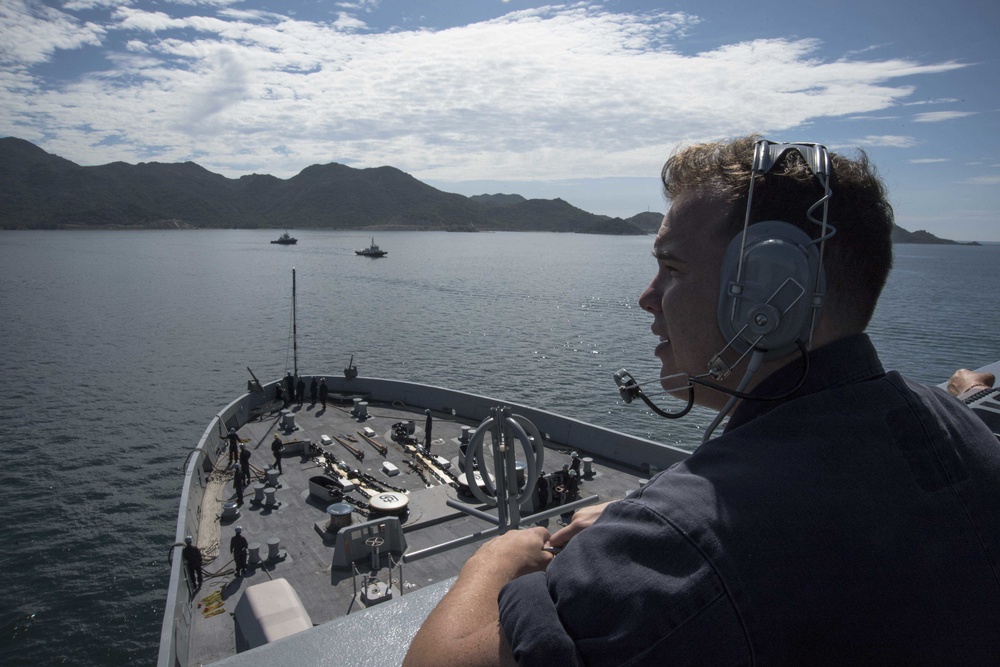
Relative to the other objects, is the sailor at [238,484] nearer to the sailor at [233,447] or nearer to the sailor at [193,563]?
the sailor at [233,447]

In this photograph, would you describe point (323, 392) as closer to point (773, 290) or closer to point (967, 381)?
point (967, 381)

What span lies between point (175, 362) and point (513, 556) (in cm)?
5002

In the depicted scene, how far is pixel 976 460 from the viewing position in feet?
4.09

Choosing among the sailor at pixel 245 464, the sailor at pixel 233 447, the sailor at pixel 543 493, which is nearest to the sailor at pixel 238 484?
the sailor at pixel 245 464

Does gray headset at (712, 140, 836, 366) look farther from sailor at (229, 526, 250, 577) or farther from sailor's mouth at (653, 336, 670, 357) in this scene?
sailor at (229, 526, 250, 577)

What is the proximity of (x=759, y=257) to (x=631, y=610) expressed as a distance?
3.04ft

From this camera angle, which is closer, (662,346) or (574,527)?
(574,527)

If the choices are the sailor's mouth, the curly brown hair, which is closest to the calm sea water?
the sailor's mouth

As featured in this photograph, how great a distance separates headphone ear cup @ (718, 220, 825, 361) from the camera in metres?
1.50

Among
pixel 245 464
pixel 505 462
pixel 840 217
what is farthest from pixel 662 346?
pixel 245 464

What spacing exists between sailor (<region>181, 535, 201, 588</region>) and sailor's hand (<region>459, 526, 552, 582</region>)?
1431cm

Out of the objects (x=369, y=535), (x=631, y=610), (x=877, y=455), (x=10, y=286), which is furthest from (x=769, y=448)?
(x=10, y=286)

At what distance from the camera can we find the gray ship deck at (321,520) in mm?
13305

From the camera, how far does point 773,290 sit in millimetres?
1515
